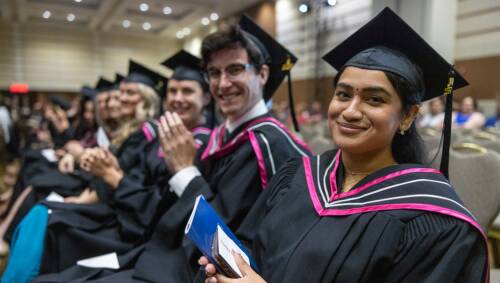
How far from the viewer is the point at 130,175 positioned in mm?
2605

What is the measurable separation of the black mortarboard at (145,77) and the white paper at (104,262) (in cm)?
172

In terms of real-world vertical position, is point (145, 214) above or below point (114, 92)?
below

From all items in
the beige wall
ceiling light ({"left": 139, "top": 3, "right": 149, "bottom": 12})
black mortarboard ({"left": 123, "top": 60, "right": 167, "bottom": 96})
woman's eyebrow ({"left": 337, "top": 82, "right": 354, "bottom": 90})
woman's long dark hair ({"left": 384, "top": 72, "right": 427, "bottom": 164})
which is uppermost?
ceiling light ({"left": 139, "top": 3, "right": 149, "bottom": 12})

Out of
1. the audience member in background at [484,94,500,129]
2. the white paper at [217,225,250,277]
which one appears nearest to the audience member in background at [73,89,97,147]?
the white paper at [217,225,250,277]

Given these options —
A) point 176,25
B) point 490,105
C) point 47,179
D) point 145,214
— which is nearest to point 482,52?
point 490,105

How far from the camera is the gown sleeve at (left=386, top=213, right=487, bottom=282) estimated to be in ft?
3.08

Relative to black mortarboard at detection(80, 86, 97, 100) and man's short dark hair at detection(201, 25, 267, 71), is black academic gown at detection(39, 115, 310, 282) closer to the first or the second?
man's short dark hair at detection(201, 25, 267, 71)

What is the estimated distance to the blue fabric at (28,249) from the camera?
6.24 feet

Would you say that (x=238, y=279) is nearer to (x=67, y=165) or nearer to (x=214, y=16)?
(x=67, y=165)

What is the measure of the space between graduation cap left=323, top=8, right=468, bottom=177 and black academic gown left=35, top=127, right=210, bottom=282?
1.31 m

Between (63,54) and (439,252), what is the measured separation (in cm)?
1968

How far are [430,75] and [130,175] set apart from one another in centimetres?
210

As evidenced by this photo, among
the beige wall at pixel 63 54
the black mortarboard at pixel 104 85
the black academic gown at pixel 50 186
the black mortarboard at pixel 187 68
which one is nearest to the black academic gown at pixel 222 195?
the black mortarboard at pixel 187 68

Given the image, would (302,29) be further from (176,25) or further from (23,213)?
(23,213)
